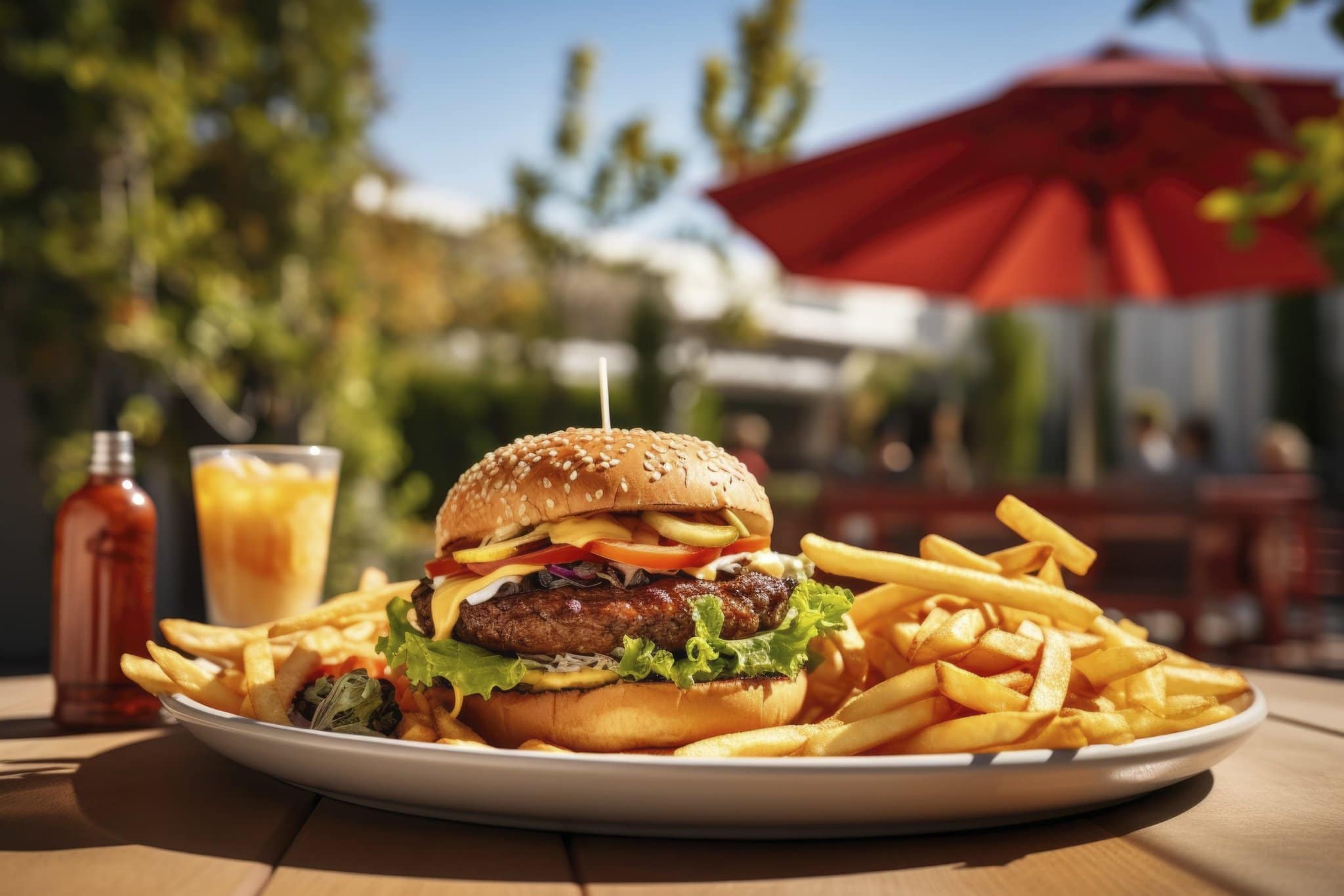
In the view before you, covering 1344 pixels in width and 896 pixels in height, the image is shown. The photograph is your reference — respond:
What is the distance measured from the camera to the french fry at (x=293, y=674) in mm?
1809

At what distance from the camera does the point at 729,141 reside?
1521cm

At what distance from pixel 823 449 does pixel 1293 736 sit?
24377 millimetres

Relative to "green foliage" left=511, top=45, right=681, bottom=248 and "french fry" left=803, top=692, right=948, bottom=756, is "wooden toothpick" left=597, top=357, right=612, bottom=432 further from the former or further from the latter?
"green foliage" left=511, top=45, right=681, bottom=248

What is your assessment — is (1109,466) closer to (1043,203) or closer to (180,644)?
(1043,203)

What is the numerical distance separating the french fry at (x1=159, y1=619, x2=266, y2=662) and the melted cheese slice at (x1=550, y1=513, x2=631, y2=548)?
2.06 ft

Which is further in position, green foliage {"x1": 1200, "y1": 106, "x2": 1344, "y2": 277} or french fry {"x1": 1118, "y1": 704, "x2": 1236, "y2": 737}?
green foliage {"x1": 1200, "y1": 106, "x2": 1344, "y2": 277}

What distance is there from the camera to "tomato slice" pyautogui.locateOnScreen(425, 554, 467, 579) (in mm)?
2104

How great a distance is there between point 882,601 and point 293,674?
113 cm

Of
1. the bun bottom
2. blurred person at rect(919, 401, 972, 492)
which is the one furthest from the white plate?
blurred person at rect(919, 401, 972, 492)

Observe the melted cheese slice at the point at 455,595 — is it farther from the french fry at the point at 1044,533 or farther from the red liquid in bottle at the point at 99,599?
the french fry at the point at 1044,533

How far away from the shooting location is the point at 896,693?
159cm

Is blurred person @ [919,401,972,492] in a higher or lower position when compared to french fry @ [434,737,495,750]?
lower

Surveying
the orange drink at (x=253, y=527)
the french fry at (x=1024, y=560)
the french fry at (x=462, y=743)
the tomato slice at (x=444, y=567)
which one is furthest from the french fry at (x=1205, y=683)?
the orange drink at (x=253, y=527)

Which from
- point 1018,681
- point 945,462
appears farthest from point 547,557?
point 945,462
